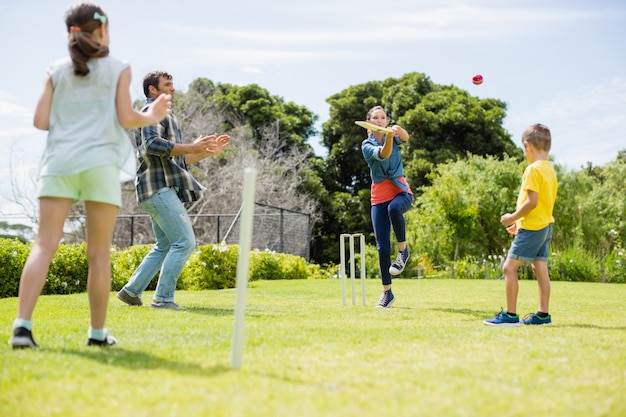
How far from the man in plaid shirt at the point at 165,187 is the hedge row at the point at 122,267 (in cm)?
499

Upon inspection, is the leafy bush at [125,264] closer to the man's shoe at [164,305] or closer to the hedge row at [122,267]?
the hedge row at [122,267]

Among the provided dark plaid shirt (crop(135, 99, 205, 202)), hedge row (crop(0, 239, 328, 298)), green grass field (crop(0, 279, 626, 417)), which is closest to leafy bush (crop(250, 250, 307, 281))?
hedge row (crop(0, 239, 328, 298))

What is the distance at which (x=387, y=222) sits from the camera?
7195 millimetres

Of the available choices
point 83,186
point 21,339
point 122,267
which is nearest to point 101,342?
point 21,339

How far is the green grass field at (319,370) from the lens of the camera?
2439 mm

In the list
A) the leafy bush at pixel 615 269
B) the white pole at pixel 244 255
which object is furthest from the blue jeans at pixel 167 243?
the leafy bush at pixel 615 269

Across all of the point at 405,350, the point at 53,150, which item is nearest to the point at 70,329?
the point at 53,150

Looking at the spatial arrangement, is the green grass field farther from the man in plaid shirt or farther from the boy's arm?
the man in plaid shirt

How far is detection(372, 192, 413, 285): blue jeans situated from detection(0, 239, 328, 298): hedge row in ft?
19.7

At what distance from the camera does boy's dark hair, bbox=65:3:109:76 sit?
12.1ft

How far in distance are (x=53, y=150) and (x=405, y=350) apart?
238cm

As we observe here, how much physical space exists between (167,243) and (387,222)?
2456mm

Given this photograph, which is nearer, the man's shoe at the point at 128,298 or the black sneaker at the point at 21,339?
the black sneaker at the point at 21,339

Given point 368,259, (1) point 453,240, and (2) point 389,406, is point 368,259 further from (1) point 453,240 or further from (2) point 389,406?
(2) point 389,406
